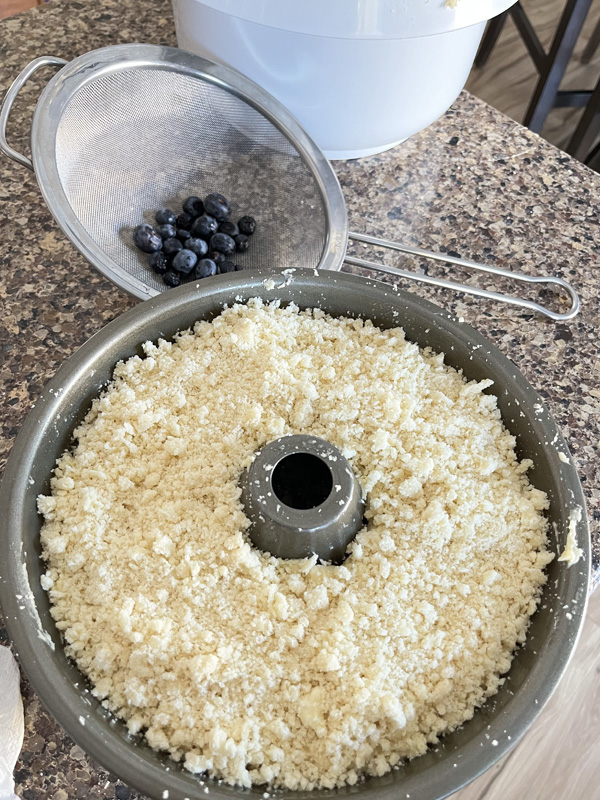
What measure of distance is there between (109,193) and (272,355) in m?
0.44

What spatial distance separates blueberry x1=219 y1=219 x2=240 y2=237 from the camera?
3.18 feet

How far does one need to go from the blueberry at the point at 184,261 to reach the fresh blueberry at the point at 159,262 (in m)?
0.02

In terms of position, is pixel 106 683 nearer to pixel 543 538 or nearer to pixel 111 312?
pixel 543 538

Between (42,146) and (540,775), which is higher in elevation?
(42,146)

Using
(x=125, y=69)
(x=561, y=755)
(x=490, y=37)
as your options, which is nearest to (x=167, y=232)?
(x=125, y=69)

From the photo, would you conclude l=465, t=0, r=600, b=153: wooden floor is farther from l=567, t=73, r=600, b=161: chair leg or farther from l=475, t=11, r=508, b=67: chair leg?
l=567, t=73, r=600, b=161: chair leg

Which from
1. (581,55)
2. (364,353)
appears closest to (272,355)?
(364,353)

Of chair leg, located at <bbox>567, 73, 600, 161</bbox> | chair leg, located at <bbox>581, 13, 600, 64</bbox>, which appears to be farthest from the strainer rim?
chair leg, located at <bbox>581, 13, 600, 64</bbox>

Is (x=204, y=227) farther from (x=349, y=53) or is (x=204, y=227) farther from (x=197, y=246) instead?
(x=349, y=53)

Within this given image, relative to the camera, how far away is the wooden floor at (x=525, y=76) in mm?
2371

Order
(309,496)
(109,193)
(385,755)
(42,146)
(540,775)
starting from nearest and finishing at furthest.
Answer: (385,755) < (309,496) < (42,146) < (109,193) < (540,775)

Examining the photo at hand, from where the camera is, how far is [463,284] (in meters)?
0.95

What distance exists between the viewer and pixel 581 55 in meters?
2.57

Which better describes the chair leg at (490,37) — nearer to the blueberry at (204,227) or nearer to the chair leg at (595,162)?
the chair leg at (595,162)
